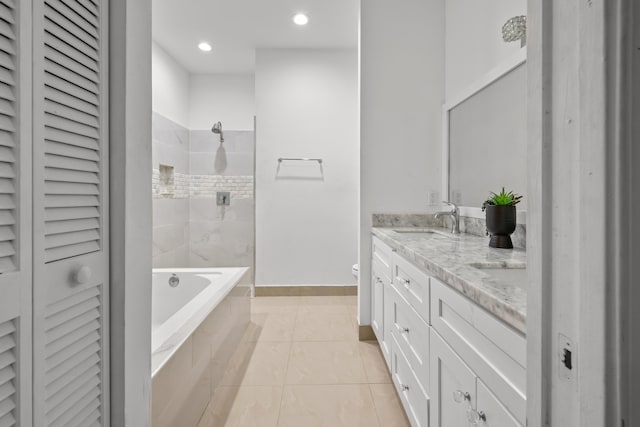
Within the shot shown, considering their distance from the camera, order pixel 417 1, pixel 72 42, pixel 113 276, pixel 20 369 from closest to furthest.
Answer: pixel 20 369 < pixel 72 42 < pixel 113 276 < pixel 417 1

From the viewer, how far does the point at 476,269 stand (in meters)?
1.07

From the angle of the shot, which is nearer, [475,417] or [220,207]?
[475,417]

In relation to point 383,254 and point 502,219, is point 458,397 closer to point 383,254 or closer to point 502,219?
point 502,219

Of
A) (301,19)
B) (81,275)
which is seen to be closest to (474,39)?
(301,19)

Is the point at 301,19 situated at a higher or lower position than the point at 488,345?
higher

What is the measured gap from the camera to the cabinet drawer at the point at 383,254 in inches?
76.9

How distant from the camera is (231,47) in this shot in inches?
144

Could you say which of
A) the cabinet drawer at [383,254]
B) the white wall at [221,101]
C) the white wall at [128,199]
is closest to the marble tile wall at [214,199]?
the white wall at [221,101]

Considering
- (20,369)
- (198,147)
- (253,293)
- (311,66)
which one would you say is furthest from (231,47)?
(20,369)

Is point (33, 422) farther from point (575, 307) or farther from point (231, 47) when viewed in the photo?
point (231, 47)

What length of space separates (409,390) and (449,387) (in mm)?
492

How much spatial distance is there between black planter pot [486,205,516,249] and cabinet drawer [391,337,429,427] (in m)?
0.69
